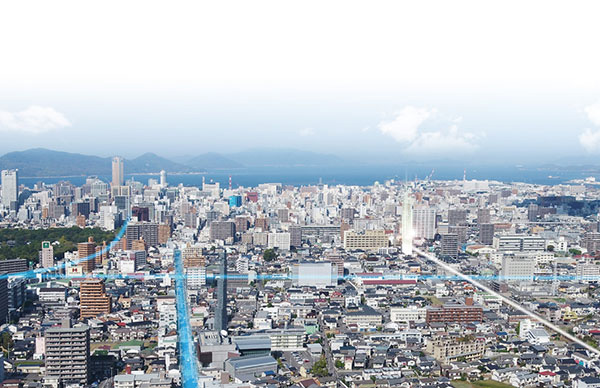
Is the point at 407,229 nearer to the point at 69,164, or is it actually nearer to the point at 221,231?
the point at 221,231

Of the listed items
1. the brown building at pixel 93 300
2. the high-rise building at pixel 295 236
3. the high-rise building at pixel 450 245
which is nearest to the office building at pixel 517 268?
the high-rise building at pixel 450 245

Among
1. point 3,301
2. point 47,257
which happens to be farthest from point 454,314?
point 47,257

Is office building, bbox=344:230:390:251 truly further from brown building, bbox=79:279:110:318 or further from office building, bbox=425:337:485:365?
office building, bbox=425:337:485:365

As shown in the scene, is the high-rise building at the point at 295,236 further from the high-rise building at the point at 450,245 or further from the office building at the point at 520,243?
the office building at the point at 520,243

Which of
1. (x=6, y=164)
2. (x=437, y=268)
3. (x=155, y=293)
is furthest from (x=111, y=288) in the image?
(x=6, y=164)

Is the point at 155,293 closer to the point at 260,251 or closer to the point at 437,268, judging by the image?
the point at 260,251
